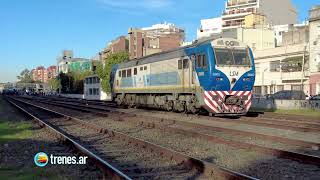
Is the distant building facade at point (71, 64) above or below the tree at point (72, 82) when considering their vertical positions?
above

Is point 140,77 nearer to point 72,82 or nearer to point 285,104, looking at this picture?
point 285,104

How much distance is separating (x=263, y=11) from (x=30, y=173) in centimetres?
12369

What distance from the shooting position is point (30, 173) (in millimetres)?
8859

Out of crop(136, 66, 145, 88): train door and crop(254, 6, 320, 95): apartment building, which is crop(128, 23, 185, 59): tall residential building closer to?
crop(254, 6, 320, 95): apartment building

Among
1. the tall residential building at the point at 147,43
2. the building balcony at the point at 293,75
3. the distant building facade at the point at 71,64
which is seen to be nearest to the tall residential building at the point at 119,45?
the tall residential building at the point at 147,43

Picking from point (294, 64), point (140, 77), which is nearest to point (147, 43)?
point (294, 64)

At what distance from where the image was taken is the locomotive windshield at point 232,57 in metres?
21.0

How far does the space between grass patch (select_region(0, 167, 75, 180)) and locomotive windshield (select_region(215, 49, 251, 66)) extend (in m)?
13.3

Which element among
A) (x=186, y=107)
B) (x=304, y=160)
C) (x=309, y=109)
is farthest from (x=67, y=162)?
(x=309, y=109)

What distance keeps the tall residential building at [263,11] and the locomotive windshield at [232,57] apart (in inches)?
4147

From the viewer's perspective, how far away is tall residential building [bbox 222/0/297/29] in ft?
411

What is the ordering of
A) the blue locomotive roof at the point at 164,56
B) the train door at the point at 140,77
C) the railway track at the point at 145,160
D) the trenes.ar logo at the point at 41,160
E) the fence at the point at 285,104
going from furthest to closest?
the fence at the point at 285,104
the train door at the point at 140,77
the blue locomotive roof at the point at 164,56
the trenes.ar logo at the point at 41,160
the railway track at the point at 145,160

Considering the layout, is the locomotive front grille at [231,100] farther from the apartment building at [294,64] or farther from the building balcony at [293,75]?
the building balcony at [293,75]

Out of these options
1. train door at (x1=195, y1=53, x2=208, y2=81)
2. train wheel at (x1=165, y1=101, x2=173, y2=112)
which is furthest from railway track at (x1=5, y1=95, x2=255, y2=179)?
train wheel at (x1=165, y1=101, x2=173, y2=112)
